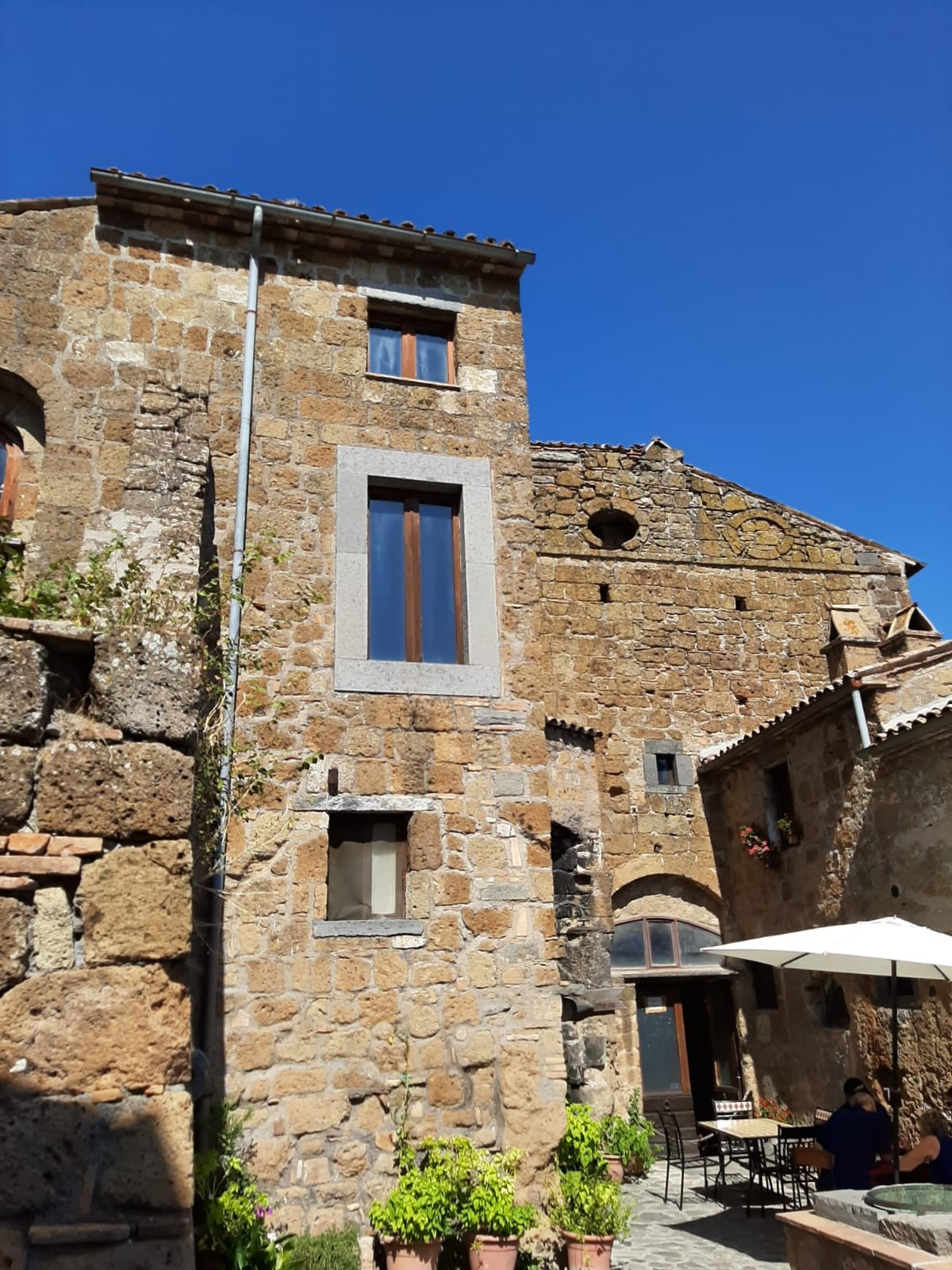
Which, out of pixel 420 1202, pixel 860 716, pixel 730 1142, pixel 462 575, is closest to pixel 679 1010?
pixel 730 1142

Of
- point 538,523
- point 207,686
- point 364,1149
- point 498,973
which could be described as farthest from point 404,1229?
point 538,523

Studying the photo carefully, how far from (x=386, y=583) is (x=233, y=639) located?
1.43 m

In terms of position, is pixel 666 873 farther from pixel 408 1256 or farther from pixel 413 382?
pixel 413 382

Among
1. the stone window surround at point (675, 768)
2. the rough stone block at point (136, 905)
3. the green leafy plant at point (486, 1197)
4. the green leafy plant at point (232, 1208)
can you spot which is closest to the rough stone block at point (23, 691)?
the rough stone block at point (136, 905)

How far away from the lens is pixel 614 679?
1273cm

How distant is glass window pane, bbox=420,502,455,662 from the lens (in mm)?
7031

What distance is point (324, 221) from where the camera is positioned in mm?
7629

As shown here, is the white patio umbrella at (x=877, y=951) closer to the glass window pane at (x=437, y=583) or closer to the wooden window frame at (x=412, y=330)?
the glass window pane at (x=437, y=583)

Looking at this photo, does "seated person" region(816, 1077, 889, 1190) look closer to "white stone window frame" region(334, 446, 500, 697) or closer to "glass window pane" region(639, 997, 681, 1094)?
"white stone window frame" region(334, 446, 500, 697)

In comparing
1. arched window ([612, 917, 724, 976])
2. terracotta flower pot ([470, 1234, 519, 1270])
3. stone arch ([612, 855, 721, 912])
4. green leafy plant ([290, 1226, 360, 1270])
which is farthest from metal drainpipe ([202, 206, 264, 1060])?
arched window ([612, 917, 724, 976])

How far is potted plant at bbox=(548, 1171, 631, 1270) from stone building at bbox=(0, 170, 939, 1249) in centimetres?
39

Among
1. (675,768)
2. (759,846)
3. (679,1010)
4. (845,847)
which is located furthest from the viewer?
(675,768)

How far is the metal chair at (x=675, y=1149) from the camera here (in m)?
9.04

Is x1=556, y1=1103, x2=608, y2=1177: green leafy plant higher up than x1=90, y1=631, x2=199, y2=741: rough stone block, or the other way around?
x1=90, y1=631, x2=199, y2=741: rough stone block
